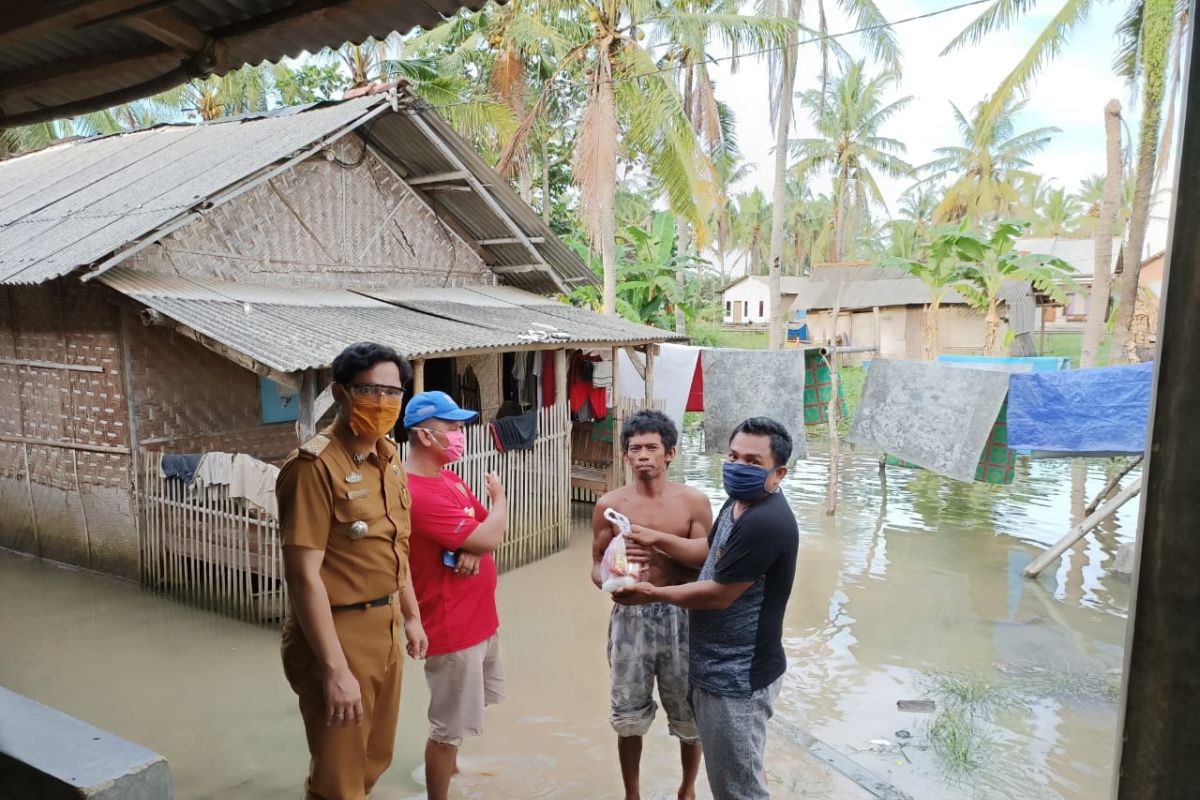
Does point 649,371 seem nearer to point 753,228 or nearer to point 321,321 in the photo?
point 321,321

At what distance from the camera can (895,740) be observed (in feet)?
15.6

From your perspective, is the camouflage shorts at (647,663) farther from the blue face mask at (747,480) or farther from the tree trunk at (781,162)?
the tree trunk at (781,162)

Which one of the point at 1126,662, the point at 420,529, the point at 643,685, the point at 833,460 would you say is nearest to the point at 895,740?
the point at 643,685

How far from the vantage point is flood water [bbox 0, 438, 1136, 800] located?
432cm

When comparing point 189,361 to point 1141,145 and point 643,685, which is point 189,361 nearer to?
point 643,685

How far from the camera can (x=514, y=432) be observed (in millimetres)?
8148

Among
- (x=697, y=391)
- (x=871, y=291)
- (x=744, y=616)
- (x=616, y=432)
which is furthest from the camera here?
(x=871, y=291)

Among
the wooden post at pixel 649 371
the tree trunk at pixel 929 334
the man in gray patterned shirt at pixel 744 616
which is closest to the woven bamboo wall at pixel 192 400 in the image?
the wooden post at pixel 649 371

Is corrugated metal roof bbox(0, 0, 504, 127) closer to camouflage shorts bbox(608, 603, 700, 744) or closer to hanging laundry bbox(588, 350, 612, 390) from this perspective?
camouflage shorts bbox(608, 603, 700, 744)

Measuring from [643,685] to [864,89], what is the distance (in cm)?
3208

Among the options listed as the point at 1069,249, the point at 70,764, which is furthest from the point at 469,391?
the point at 1069,249

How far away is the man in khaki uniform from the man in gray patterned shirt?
3.34ft

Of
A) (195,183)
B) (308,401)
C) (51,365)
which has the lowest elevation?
(308,401)

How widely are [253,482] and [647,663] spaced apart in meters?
4.28
